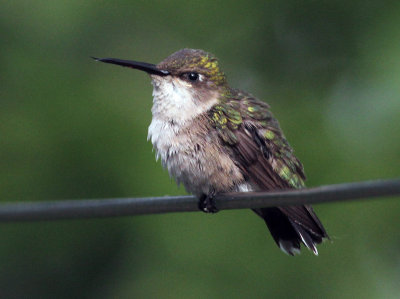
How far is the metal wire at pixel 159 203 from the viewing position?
2307 millimetres

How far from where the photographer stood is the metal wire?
2307 millimetres

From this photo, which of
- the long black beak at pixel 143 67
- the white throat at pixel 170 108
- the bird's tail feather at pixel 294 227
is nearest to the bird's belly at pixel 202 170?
the white throat at pixel 170 108

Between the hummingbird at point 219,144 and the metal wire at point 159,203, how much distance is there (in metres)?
1.28

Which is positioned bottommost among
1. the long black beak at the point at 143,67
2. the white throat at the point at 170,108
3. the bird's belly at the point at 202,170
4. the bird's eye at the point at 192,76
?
the bird's belly at the point at 202,170

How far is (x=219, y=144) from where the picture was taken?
4719 mm

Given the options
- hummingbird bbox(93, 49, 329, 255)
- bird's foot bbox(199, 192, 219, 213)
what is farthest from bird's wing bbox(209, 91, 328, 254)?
bird's foot bbox(199, 192, 219, 213)

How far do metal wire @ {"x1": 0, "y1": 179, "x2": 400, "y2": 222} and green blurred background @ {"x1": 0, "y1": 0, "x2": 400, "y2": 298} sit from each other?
2263mm

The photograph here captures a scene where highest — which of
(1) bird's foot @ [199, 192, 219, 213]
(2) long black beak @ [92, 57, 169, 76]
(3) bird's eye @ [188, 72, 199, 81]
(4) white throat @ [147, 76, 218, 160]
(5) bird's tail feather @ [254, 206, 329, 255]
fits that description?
(2) long black beak @ [92, 57, 169, 76]

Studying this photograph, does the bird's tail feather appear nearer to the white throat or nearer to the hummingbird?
the hummingbird

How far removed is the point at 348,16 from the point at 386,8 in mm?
603

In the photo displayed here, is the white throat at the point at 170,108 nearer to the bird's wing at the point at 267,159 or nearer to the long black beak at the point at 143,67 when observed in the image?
the long black beak at the point at 143,67

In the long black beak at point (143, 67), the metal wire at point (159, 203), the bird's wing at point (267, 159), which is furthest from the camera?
the long black beak at point (143, 67)

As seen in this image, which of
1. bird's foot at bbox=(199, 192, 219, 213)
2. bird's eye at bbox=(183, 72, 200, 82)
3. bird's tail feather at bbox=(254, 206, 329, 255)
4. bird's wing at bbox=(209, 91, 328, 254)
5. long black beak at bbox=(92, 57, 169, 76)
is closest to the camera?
bird's foot at bbox=(199, 192, 219, 213)

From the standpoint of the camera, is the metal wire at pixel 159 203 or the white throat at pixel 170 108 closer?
the metal wire at pixel 159 203
